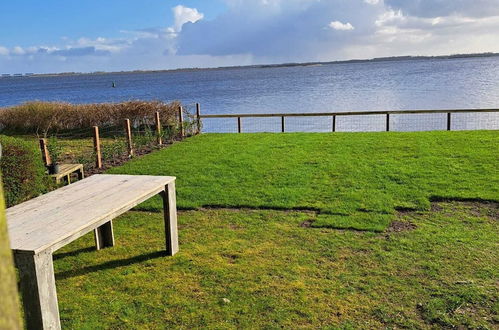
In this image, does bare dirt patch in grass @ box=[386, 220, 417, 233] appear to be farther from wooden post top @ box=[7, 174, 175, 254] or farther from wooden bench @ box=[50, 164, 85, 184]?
wooden bench @ box=[50, 164, 85, 184]

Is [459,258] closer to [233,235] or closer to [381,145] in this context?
[233,235]

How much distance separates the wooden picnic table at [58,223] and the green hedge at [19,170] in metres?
1.28

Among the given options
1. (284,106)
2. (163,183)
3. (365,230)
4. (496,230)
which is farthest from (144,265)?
(284,106)

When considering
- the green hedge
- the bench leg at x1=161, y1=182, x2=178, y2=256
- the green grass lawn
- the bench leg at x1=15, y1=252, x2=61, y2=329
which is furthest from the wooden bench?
the bench leg at x1=15, y1=252, x2=61, y2=329

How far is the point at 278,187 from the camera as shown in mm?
8523

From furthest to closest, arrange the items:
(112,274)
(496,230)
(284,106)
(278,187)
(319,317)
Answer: (284,106) → (278,187) → (496,230) → (112,274) → (319,317)

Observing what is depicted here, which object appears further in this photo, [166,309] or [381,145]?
[381,145]

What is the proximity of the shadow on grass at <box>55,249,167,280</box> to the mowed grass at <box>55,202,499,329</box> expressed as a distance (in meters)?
0.01

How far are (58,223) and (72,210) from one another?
400mm

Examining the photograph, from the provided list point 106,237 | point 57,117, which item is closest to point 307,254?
point 106,237

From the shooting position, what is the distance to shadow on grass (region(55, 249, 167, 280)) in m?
5.21

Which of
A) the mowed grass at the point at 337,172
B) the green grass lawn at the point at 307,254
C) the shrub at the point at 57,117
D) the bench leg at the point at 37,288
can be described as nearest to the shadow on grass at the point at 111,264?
the green grass lawn at the point at 307,254

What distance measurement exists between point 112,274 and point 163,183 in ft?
3.75

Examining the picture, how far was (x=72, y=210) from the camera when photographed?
4.25 metres
